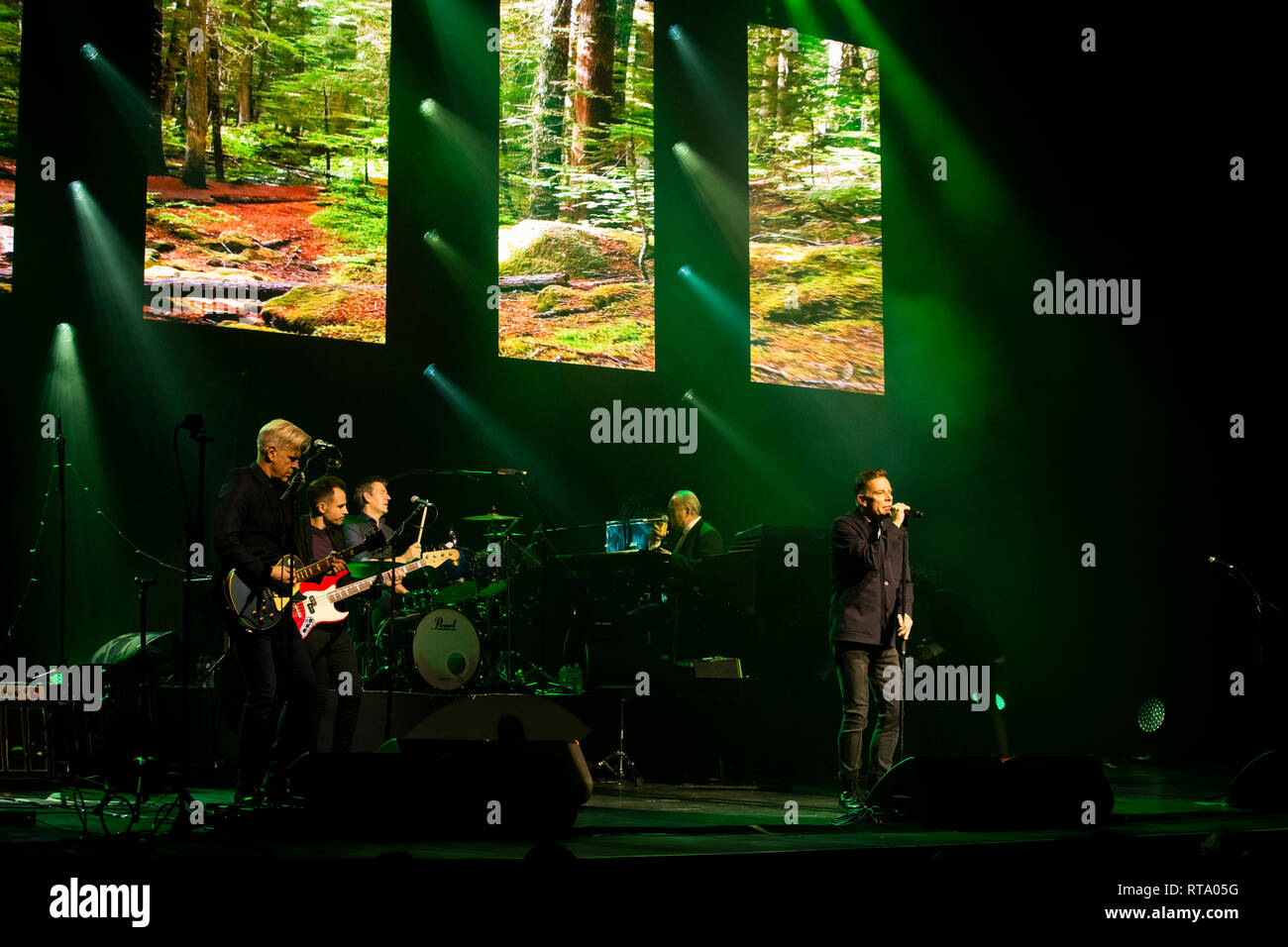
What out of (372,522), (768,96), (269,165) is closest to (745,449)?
(768,96)

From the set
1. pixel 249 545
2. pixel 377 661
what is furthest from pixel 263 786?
pixel 377 661

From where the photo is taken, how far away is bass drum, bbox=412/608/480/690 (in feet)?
28.5

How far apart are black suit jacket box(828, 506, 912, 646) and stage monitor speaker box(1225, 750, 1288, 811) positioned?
2.00 meters

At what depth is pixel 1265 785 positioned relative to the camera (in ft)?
21.6

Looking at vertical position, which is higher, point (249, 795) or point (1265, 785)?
Result: point (249, 795)

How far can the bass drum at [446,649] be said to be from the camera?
8672 mm

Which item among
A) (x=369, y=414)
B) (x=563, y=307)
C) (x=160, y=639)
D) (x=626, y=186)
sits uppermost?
(x=626, y=186)

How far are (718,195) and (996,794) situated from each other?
7.88 m

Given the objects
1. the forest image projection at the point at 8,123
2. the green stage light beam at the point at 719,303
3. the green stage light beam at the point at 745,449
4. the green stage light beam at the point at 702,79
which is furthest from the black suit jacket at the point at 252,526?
the green stage light beam at the point at 702,79

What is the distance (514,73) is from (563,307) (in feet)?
7.16

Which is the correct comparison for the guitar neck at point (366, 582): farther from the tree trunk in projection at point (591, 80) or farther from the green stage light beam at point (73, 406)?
the tree trunk in projection at point (591, 80)

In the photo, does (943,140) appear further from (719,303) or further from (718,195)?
(719,303)
